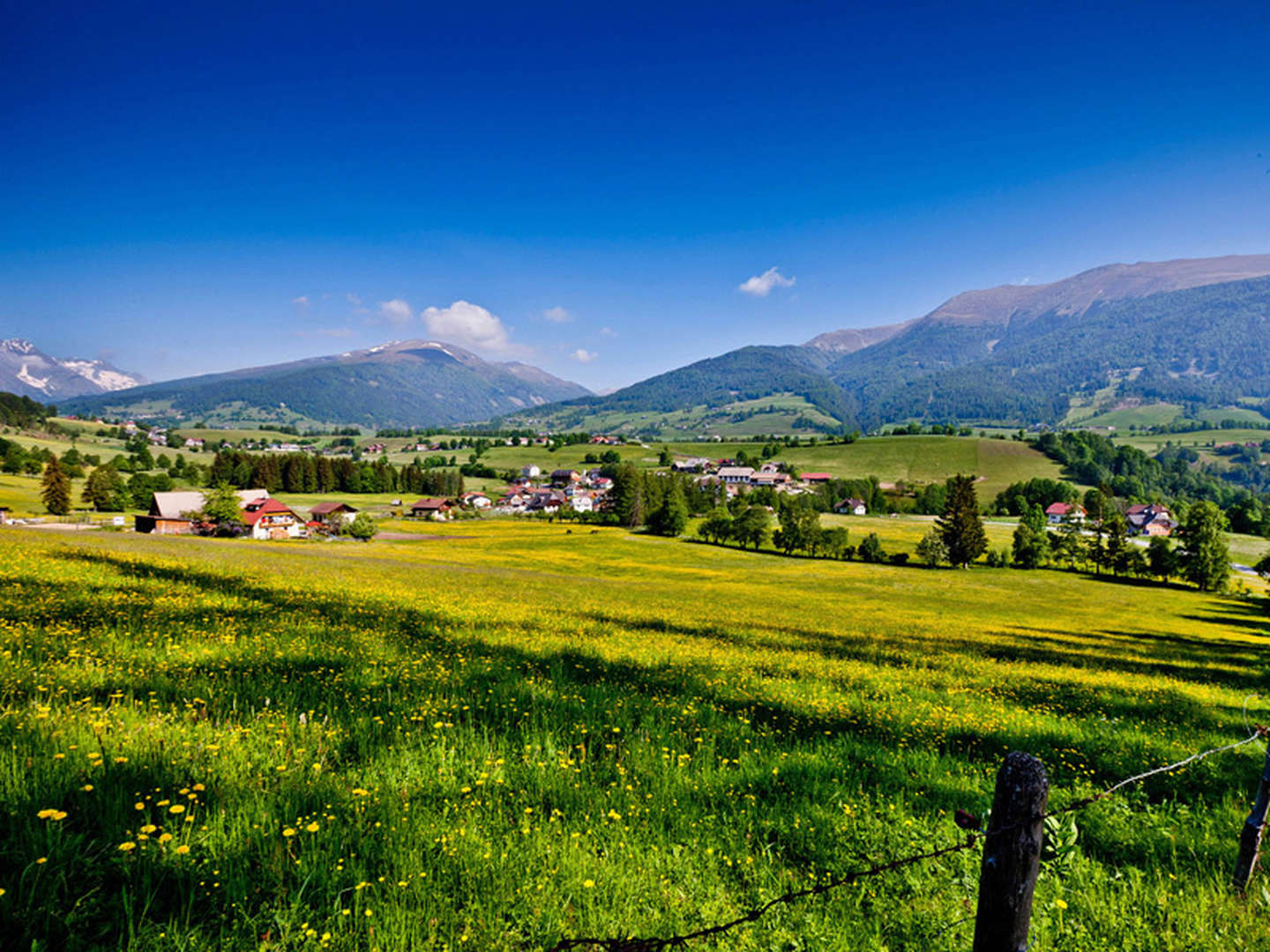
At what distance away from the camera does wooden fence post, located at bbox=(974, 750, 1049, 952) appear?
8.08 feet

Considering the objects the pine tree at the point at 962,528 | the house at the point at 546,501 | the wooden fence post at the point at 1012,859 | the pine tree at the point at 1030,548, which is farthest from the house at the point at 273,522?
the pine tree at the point at 1030,548

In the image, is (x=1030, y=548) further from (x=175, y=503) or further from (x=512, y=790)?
(x=175, y=503)

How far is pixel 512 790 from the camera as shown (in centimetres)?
506

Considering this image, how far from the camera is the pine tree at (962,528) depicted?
8438 centimetres

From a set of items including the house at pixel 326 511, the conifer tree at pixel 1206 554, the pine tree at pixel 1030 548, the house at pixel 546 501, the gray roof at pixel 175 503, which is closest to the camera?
the conifer tree at pixel 1206 554

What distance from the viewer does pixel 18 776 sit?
4.05 metres

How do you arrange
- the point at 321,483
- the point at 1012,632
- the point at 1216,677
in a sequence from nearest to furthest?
the point at 1216,677 → the point at 1012,632 → the point at 321,483

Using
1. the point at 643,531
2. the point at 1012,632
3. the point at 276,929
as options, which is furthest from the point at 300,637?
the point at 643,531

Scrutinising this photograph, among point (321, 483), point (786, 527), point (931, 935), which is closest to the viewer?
point (931, 935)

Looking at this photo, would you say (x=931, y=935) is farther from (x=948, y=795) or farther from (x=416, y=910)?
(x=416, y=910)

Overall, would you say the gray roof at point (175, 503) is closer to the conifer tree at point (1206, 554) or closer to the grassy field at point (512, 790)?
the grassy field at point (512, 790)

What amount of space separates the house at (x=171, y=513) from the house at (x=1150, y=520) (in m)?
211

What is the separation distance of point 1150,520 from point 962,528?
113 metres

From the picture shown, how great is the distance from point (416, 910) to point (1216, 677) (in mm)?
32746
